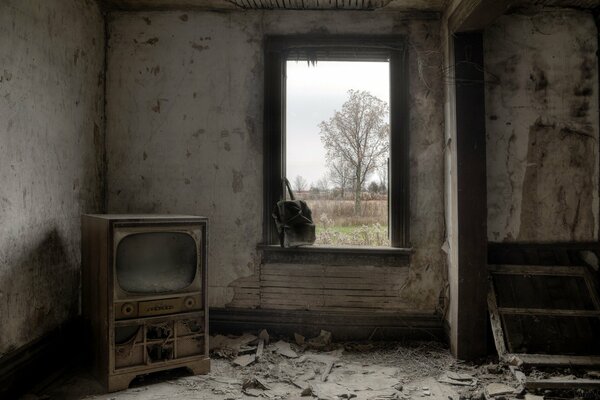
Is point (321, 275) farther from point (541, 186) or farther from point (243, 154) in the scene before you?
point (541, 186)

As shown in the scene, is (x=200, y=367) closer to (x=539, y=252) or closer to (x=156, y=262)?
Result: (x=156, y=262)

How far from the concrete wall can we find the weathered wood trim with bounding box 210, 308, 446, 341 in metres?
1.21

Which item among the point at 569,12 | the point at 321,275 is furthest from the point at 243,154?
the point at 569,12

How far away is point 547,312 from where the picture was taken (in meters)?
2.73

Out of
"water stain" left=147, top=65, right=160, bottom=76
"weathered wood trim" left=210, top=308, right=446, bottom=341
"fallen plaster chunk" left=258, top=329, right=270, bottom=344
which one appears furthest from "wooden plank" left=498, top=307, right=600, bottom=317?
"water stain" left=147, top=65, right=160, bottom=76

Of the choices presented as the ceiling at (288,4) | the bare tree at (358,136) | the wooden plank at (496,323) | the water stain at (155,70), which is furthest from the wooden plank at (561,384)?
the water stain at (155,70)

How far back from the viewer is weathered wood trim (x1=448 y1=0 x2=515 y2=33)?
238 cm

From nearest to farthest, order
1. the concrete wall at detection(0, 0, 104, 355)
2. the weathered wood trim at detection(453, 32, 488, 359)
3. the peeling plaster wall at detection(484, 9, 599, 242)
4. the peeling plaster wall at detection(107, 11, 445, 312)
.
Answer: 1. the concrete wall at detection(0, 0, 104, 355)
2. the weathered wood trim at detection(453, 32, 488, 359)
3. the peeling plaster wall at detection(484, 9, 599, 242)
4. the peeling plaster wall at detection(107, 11, 445, 312)

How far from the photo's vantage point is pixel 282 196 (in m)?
3.25

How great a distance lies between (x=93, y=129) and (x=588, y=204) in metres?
3.98

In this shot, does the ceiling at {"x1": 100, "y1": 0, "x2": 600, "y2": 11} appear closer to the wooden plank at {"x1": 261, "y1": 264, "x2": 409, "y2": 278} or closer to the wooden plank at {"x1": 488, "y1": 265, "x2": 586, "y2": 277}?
the wooden plank at {"x1": 488, "y1": 265, "x2": 586, "y2": 277}

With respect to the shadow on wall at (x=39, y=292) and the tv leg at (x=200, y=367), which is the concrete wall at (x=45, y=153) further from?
the tv leg at (x=200, y=367)

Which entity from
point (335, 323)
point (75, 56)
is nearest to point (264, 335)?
point (335, 323)

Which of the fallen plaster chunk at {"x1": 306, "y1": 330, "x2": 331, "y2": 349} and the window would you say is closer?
the fallen plaster chunk at {"x1": 306, "y1": 330, "x2": 331, "y2": 349}
